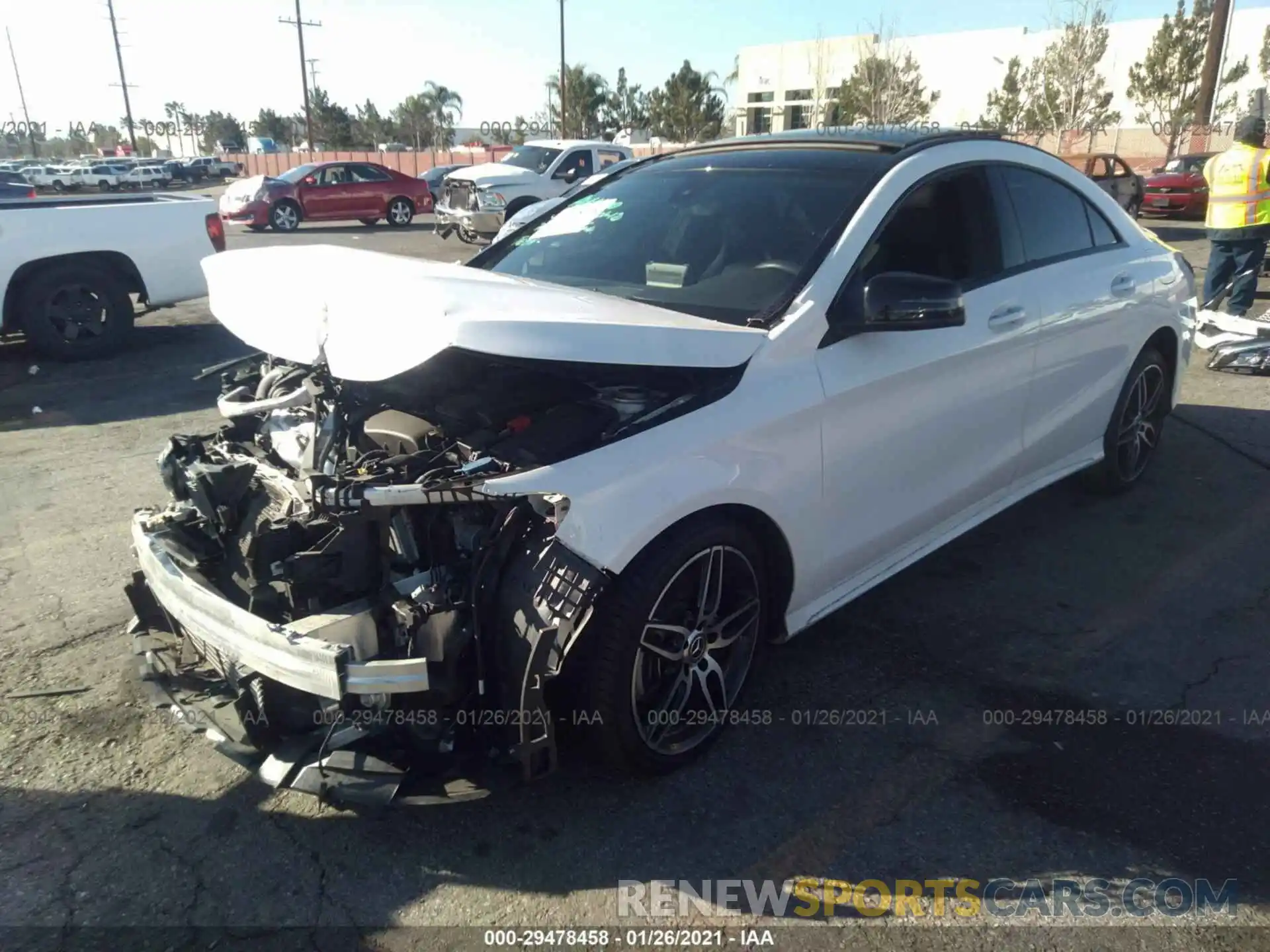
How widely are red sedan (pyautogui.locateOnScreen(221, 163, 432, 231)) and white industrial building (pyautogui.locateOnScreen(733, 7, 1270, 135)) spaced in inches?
738

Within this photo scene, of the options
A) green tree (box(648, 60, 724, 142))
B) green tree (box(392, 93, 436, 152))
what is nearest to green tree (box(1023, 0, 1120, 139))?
green tree (box(648, 60, 724, 142))

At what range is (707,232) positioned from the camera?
356cm

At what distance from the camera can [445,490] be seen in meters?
2.42

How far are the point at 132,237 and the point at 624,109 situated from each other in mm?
52106

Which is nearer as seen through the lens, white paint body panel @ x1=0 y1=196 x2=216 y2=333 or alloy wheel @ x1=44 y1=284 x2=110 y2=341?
white paint body panel @ x1=0 y1=196 x2=216 y2=333

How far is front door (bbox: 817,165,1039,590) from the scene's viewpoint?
313 cm

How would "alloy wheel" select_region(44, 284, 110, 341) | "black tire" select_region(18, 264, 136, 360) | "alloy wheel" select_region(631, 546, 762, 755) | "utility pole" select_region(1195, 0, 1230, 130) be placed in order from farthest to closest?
1. "utility pole" select_region(1195, 0, 1230, 130)
2. "alloy wheel" select_region(44, 284, 110, 341)
3. "black tire" select_region(18, 264, 136, 360)
4. "alloy wheel" select_region(631, 546, 762, 755)

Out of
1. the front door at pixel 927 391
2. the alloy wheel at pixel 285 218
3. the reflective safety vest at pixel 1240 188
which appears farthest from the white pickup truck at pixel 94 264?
the alloy wheel at pixel 285 218

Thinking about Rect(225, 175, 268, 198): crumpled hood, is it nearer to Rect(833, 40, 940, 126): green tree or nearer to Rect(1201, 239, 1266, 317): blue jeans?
Rect(1201, 239, 1266, 317): blue jeans

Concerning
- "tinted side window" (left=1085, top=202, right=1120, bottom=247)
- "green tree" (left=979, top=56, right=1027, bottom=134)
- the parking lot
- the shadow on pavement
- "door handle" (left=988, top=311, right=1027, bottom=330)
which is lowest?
the parking lot

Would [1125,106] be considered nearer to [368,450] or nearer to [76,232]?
[76,232]

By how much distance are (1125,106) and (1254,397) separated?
42.2 meters

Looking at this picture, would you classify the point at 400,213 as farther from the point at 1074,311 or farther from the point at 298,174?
the point at 1074,311

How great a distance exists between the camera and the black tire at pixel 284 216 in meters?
21.5
